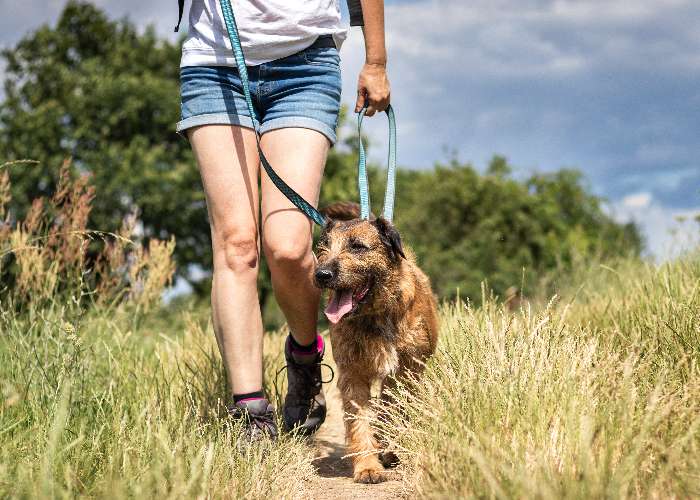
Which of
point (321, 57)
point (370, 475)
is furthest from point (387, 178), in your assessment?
point (370, 475)

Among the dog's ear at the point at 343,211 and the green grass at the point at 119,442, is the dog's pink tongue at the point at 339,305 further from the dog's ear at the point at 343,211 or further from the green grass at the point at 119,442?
the dog's ear at the point at 343,211

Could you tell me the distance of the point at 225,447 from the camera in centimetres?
250

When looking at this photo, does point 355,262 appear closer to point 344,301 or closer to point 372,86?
point 344,301

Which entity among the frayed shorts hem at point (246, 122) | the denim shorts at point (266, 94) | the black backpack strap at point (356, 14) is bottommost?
the frayed shorts hem at point (246, 122)

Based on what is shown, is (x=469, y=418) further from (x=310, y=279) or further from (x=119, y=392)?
(x=119, y=392)

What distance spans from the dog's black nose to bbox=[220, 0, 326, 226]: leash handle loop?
0.30 metres

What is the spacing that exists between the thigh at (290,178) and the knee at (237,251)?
0.39ft

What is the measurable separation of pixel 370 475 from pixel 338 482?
0.19 m

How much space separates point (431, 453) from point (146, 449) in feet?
3.75

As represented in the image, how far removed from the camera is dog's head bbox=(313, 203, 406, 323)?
3178mm

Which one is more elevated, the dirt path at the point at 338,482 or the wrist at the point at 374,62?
the wrist at the point at 374,62

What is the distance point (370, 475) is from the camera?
2998mm

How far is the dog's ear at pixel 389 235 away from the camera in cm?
335

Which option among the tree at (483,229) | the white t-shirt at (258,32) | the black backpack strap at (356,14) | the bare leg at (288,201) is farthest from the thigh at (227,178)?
the tree at (483,229)
